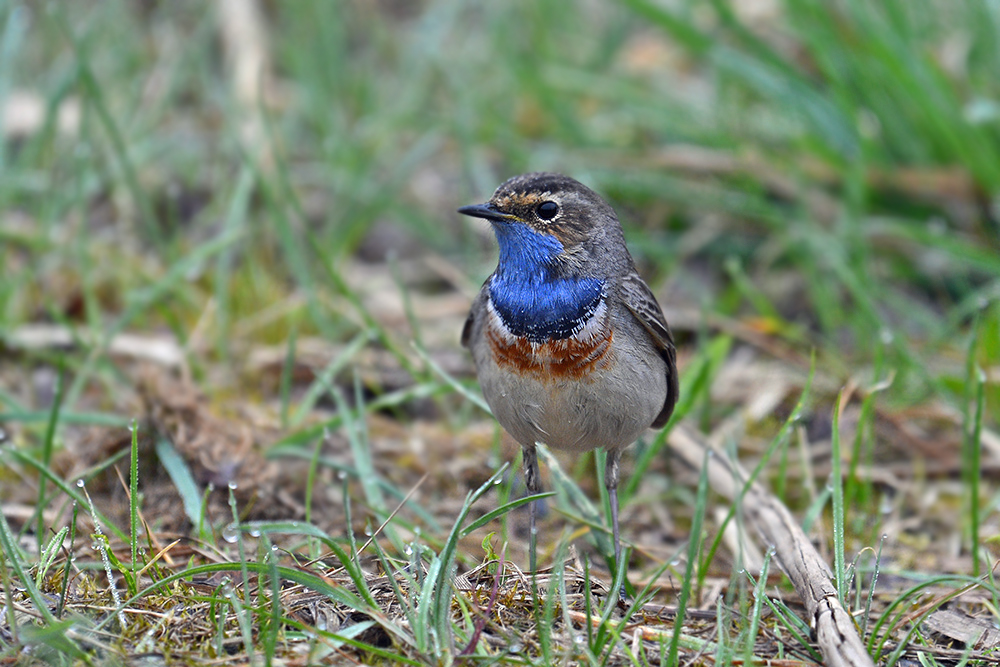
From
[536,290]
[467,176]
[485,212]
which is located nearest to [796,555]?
[536,290]

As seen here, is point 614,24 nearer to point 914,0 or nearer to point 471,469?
point 914,0

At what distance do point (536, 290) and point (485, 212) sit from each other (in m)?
0.35

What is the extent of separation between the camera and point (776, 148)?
22.9 ft

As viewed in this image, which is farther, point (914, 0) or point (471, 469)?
point (914, 0)

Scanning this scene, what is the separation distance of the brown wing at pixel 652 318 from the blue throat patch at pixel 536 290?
0.41ft

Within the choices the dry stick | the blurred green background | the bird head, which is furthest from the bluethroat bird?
the blurred green background

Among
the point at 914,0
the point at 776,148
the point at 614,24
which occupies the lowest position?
the point at 776,148

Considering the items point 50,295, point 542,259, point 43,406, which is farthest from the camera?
point 50,295

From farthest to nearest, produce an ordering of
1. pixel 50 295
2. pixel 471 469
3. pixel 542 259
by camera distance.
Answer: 1. pixel 50 295
2. pixel 471 469
3. pixel 542 259

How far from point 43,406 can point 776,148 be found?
4761 millimetres

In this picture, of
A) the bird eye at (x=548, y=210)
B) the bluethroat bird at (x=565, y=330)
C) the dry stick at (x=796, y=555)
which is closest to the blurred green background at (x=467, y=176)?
the dry stick at (x=796, y=555)

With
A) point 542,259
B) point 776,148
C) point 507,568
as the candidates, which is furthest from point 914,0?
point 507,568

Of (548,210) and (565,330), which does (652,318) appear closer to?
(565,330)

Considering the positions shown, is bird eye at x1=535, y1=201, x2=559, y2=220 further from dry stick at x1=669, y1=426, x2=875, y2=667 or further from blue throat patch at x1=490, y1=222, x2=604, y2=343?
dry stick at x1=669, y1=426, x2=875, y2=667
